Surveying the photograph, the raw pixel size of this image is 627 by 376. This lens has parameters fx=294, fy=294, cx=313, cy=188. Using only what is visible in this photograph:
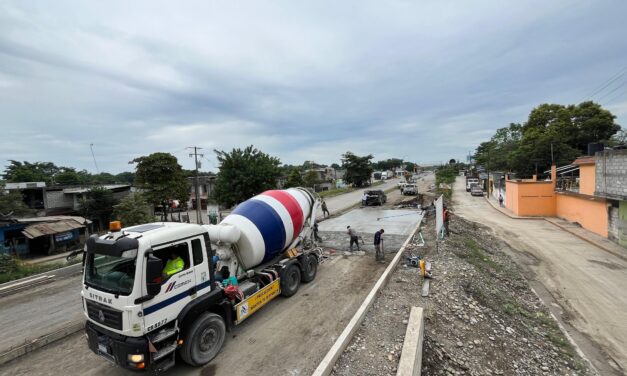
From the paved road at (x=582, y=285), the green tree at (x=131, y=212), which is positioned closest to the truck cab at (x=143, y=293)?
the paved road at (x=582, y=285)

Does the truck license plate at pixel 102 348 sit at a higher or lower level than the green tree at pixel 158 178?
lower

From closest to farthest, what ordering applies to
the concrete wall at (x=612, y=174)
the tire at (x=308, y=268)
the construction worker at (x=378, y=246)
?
the tire at (x=308, y=268)
the construction worker at (x=378, y=246)
the concrete wall at (x=612, y=174)

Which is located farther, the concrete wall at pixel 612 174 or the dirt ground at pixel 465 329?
the concrete wall at pixel 612 174

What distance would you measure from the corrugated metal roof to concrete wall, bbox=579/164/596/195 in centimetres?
3605

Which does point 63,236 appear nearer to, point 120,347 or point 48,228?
point 48,228

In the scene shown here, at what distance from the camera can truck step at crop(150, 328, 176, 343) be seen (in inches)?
201

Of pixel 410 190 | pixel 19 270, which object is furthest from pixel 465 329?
pixel 410 190

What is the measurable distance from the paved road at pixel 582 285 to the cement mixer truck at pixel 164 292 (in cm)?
945

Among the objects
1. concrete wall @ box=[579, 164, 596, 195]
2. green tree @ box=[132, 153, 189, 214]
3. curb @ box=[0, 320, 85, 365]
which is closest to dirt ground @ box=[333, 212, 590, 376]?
curb @ box=[0, 320, 85, 365]

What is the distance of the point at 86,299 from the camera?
556cm

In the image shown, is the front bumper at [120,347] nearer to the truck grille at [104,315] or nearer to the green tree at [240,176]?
the truck grille at [104,315]

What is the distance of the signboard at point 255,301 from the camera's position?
22.4 ft

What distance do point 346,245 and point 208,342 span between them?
33.2ft

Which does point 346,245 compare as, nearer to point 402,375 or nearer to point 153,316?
point 402,375
